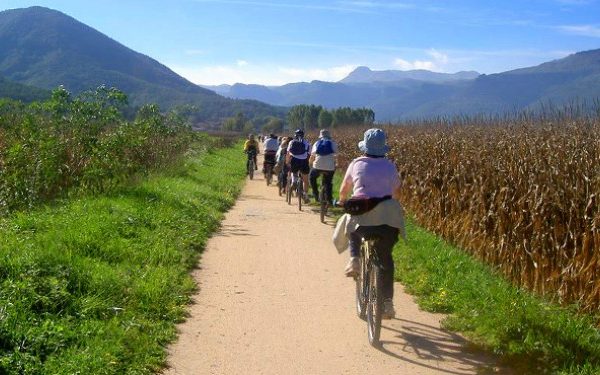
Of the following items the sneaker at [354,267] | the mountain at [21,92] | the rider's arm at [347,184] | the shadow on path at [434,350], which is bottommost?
the shadow on path at [434,350]

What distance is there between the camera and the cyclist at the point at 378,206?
600 cm

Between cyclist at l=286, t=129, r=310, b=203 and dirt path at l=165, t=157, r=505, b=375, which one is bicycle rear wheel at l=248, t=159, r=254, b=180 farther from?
dirt path at l=165, t=157, r=505, b=375

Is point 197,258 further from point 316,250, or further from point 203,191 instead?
point 203,191

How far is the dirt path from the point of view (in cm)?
539

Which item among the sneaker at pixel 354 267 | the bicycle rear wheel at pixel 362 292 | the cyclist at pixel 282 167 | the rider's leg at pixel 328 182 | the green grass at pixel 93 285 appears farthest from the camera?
the cyclist at pixel 282 167

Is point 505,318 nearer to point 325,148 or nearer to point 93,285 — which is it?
point 93,285

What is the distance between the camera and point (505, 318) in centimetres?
620

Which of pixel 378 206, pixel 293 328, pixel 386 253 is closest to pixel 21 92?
Answer: pixel 293 328

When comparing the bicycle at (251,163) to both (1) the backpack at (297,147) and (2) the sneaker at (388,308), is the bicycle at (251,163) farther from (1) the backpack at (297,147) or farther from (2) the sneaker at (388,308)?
(2) the sneaker at (388,308)

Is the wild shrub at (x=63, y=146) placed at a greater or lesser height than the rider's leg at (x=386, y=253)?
greater

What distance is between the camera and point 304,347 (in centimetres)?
578

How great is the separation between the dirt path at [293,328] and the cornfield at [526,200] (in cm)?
168

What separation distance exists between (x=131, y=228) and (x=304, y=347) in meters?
4.98

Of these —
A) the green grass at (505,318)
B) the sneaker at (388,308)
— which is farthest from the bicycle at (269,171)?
the sneaker at (388,308)
